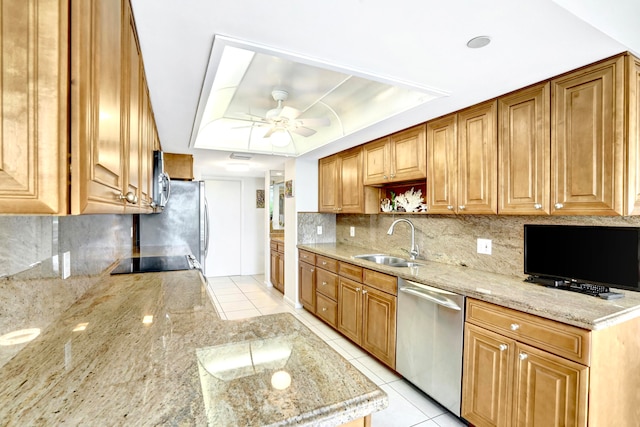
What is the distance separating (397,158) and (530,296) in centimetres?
171

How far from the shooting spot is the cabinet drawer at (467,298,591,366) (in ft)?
4.69

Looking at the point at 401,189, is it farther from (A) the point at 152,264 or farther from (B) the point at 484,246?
(A) the point at 152,264

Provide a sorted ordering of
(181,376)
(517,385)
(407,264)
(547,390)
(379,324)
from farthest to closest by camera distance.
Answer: (407,264) < (379,324) < (517,385) < (547,390) < (181,376)

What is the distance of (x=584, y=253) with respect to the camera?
1.81m

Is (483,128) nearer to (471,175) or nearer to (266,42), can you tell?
(471,175)

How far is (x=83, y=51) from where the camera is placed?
1.99 feet

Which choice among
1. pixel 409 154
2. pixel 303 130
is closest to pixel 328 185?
pixel 303 130

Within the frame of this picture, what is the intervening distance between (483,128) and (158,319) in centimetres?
239

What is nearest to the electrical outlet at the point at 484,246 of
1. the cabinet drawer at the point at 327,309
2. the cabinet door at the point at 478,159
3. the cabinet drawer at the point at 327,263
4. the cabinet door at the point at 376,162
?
the cabinet door at the point at 478,159

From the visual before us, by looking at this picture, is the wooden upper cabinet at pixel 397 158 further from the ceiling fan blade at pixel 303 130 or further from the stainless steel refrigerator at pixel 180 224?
the stainless steel refrigerator at pixel 180 224

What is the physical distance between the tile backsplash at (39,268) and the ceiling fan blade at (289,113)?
157 cm

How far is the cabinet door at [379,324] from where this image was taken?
262 cm

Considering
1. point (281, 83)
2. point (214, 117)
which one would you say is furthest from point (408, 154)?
point (214, 117)

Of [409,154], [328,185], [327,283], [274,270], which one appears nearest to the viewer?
[409,154]
